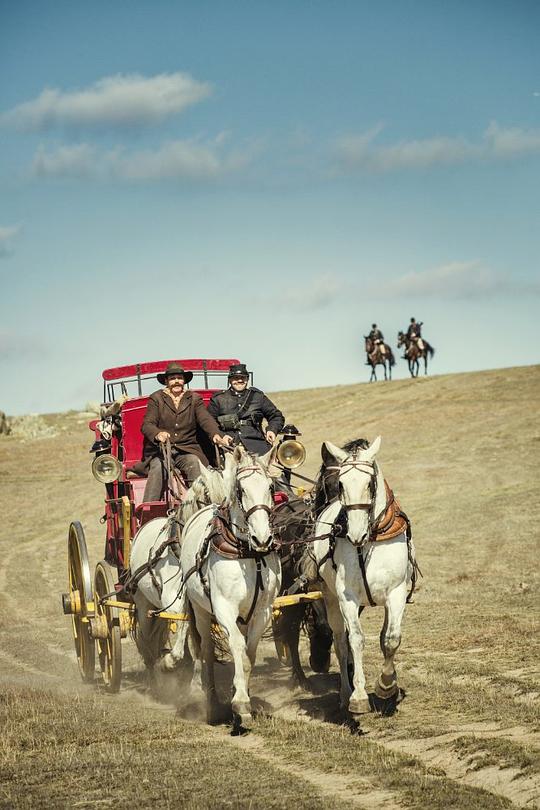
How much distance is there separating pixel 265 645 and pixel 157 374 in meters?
4.03

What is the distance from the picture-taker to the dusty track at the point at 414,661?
699 centimetres

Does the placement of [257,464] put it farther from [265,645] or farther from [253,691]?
[265,645]

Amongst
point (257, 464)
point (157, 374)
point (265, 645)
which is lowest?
point (265, 645)

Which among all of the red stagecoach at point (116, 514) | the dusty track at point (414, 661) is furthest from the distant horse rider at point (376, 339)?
the red stagecoach at point (116, 514)

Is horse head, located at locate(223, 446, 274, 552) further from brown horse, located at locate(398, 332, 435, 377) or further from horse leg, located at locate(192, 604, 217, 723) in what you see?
brown horse, located at locate(398, 332, 435, 377)

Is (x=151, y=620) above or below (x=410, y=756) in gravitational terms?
above

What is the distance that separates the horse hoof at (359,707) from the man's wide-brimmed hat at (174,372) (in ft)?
Answer: 13.8

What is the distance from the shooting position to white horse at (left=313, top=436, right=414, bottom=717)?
28.1ft

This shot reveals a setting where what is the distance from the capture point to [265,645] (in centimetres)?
1436

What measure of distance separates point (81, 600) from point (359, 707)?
4.32 metres

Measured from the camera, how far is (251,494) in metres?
8.62

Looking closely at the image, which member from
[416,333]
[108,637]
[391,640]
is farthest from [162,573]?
[416,333]

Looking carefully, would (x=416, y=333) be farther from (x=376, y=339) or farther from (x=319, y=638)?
(x=319, y=638)

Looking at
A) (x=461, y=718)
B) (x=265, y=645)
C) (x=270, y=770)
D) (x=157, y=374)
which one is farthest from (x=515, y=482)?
(x=270, y=770)
